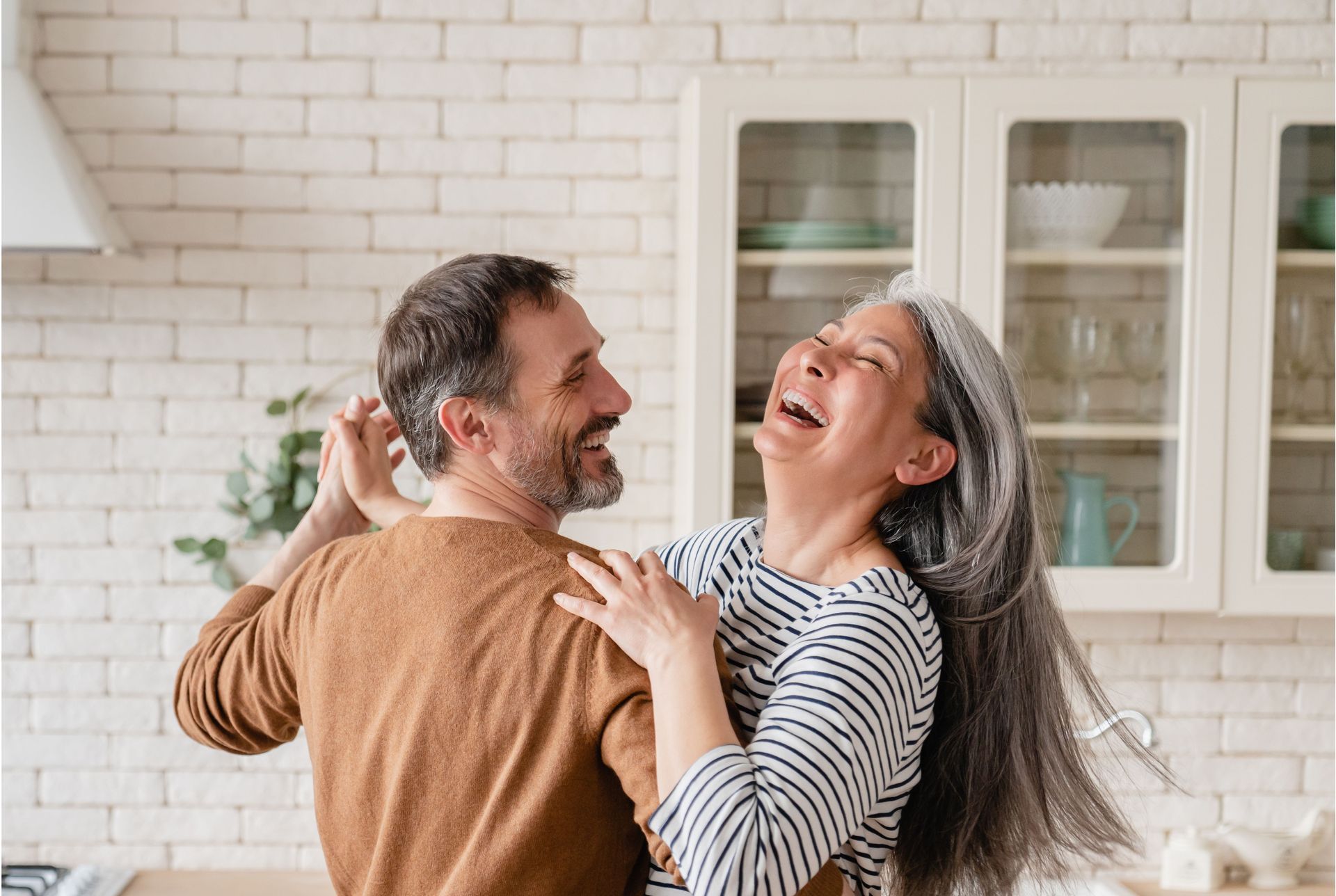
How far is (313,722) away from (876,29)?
1870 millimetres

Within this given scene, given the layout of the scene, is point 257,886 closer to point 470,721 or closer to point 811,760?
point 470,721

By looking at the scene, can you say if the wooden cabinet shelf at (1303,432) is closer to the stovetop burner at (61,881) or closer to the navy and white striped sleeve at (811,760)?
the navy and white striped sleeve at (811,760)

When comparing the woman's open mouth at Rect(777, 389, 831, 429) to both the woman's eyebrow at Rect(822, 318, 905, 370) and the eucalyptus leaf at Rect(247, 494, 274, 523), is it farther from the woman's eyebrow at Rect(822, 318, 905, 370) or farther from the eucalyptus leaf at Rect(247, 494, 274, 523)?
the eucalyptus leaf at Rect(247, 494, 274, 523)

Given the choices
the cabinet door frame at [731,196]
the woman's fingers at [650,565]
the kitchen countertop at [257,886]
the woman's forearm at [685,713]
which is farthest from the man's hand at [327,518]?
the kitchen countertop at [257,886]

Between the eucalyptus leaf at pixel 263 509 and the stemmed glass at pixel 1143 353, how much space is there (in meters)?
1.73

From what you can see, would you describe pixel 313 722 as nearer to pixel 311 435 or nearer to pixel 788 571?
pixel 788 571

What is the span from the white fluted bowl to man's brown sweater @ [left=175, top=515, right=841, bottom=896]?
134 cm

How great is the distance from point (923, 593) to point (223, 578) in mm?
1690

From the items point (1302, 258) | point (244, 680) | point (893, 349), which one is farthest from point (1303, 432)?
point (244, 680)

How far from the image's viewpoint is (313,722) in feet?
3.68

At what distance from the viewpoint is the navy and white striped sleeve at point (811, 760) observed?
905mm

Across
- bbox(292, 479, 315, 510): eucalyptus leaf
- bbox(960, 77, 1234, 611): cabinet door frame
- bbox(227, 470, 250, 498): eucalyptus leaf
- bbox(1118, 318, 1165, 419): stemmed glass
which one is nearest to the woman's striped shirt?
bbox(960, 77, 1234, 611): cabinet door frame

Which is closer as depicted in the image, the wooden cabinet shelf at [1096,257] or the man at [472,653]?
the man at [472,653]

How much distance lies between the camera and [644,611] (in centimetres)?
99
